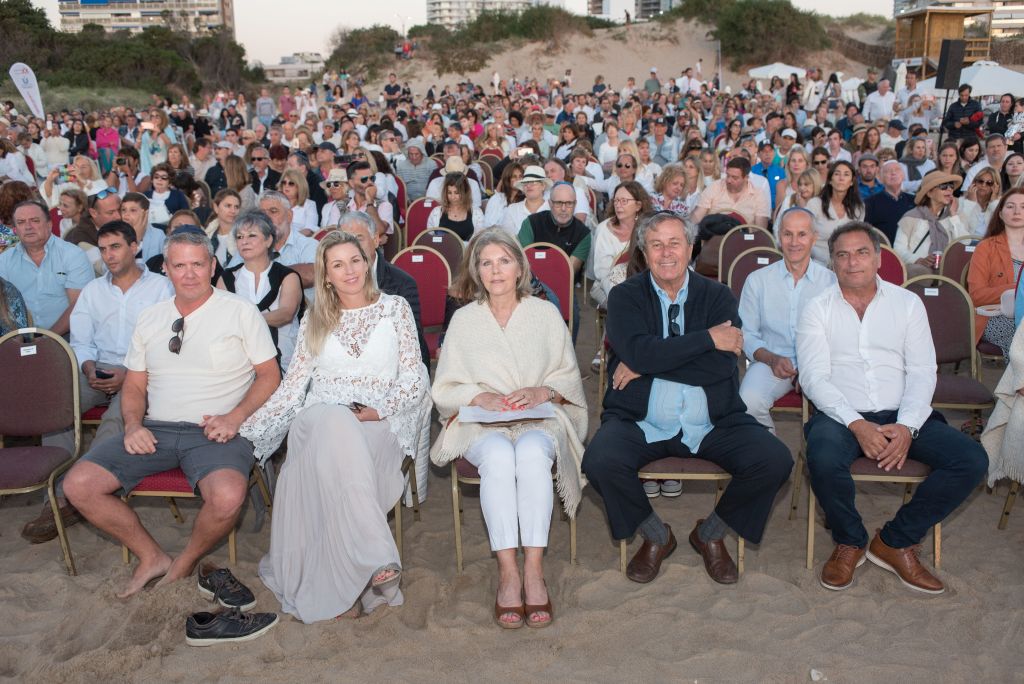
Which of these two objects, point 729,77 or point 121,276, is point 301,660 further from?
point 729,77

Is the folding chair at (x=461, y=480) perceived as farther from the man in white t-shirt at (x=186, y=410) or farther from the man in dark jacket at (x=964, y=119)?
the man in dark jacket at (x=964, y=119)

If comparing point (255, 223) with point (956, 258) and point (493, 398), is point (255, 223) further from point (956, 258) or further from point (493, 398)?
point (956, 258)

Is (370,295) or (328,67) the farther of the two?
(328,67)

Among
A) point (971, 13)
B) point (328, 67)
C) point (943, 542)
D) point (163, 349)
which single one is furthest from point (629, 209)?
point (328, 67)

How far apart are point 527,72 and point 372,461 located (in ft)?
122

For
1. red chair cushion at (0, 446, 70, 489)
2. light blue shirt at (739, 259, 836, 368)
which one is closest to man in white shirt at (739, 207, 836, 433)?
light blue shirt at (739, 259, 836, 368)

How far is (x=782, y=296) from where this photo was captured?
170 inches

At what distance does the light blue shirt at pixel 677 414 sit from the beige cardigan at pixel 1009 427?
1.45 metres

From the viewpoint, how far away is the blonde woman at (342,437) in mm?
3242

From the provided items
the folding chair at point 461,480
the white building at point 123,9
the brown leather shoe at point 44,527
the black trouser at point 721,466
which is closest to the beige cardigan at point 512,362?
the folding chair at point 461,480

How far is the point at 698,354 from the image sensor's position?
137 inches

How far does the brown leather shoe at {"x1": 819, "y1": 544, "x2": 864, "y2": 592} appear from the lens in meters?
3.37

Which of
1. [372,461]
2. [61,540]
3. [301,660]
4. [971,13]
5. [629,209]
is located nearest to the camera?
[301,660]

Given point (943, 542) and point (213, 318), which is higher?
point (213, 318)
